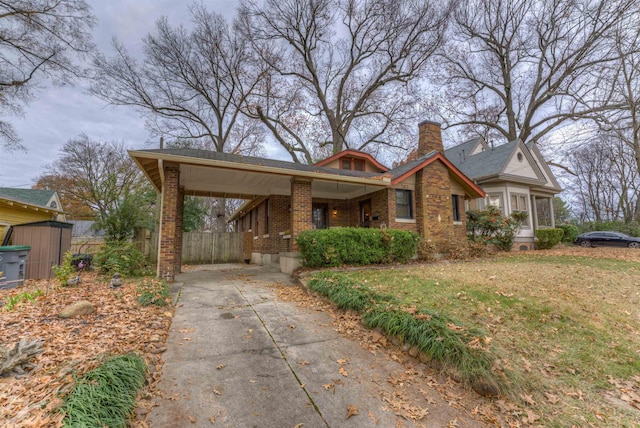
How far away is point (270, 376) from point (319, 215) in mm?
10610

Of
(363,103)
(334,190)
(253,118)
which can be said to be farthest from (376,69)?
(334,190)

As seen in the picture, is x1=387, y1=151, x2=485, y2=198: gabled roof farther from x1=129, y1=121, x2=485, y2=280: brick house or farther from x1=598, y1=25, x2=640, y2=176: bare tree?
x1=598, y1=25, x2=640, y2=176: bare tree

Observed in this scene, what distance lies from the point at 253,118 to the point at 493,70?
19701 mm

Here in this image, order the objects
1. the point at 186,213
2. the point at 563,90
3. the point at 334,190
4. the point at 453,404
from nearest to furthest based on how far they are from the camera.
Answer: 1. the point at 453,404
2. the point at 334,190
3. the point at 186,213
4. the point at 563,90

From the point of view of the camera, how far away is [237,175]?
9.09m

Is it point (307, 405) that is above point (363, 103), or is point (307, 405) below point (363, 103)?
below


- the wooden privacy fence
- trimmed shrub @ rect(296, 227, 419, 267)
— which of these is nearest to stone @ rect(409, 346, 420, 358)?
trimmed shrub @ rect(296, 227, 419, 267)

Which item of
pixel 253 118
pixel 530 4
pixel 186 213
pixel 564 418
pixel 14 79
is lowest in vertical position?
pixel 564 418

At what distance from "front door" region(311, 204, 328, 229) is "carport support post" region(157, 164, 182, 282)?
22.5 feet

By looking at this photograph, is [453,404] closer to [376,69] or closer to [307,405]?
[307,405]

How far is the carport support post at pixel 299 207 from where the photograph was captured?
917cm

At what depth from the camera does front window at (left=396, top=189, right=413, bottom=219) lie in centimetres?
1145

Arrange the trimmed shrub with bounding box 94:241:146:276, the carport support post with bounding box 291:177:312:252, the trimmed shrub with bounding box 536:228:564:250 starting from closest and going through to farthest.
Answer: the trimmed shrub with bounding box 94:241:146:276 < the carport support post with bounding box 291:177:312:252 < the trimmed shrub with bounding box 536:228:564:250

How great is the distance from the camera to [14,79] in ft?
40.2
